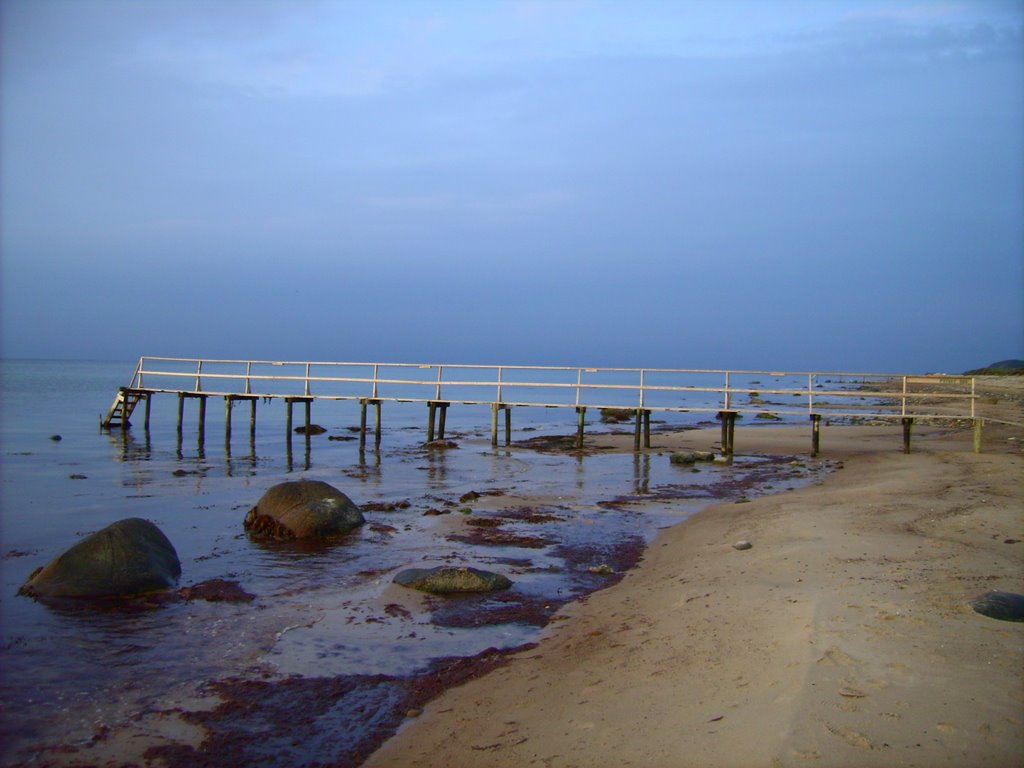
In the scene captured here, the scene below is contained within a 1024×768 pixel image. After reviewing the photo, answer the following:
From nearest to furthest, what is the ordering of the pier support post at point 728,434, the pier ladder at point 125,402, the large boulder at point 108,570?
the large boulder at point 108,570, the pier support post at point 728,434, the pier ladder at point 125,402

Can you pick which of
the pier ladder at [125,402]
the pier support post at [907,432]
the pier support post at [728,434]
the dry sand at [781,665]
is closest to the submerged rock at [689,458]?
the pier support post at [728,434]

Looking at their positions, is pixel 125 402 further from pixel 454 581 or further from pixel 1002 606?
pixel 1002 606

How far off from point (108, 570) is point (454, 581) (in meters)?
3.77

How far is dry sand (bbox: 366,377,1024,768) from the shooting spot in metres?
4.12

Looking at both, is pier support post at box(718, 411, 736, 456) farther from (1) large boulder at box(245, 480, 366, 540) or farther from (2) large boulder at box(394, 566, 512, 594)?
(2) large boulder at box(394, 566, 512, 594)

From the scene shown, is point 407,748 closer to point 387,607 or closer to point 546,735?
point 546,735

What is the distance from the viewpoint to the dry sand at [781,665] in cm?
412

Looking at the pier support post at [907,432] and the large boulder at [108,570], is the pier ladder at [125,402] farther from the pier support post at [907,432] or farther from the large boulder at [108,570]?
the pier support post at [907,432]

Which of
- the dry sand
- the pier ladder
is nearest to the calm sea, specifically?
the dry sand

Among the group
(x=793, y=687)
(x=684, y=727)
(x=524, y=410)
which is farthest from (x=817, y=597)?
(x=524, y=410)

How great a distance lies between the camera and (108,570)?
8.52 m

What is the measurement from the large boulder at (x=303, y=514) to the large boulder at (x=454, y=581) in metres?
2.97

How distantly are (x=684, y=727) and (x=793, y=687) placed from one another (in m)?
0.74

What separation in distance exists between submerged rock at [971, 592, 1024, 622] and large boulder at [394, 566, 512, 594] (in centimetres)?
456
